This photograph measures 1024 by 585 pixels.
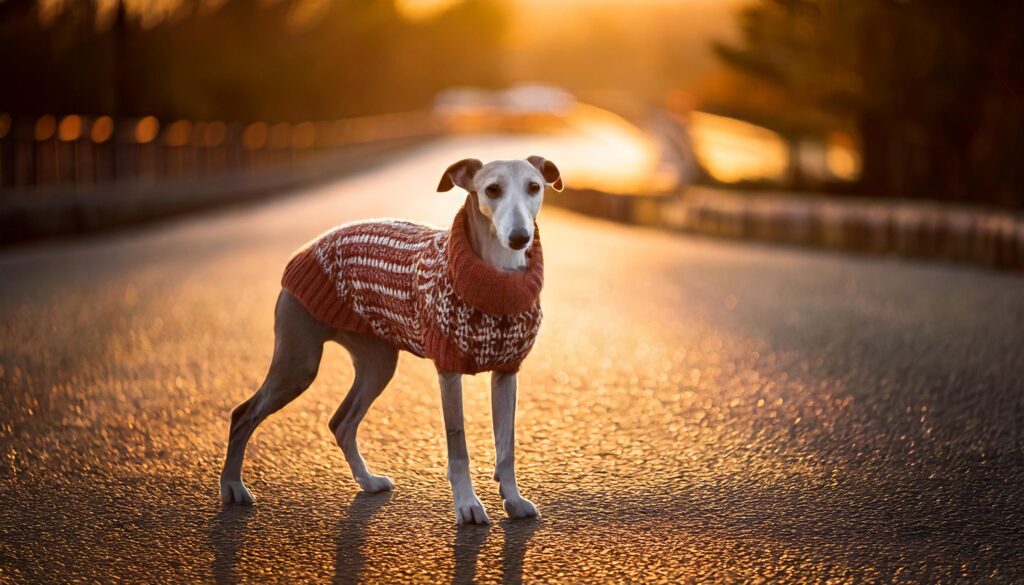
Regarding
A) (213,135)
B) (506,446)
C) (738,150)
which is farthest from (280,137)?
(506,446)

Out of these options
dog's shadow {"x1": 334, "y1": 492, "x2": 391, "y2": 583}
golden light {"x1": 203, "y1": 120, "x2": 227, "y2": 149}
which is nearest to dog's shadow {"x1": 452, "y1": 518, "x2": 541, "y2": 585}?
dog's shadow {"x1": 334, "y1": 492, "x2": 391, "y2": 583}

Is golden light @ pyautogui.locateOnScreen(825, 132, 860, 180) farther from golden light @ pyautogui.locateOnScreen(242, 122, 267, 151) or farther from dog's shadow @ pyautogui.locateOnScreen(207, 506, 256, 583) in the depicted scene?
dog's shadow @ pyautogui.locateOnScreen(207, 506, 256, 583)

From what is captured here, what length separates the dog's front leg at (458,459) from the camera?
17.9 ft

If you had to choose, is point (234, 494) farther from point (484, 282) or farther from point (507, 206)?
point (507, 206)

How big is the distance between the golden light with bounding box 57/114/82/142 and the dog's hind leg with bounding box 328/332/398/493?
18857mm

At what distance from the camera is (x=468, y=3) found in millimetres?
150500

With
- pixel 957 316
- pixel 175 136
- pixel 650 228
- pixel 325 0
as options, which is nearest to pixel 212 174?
pixel 175 136

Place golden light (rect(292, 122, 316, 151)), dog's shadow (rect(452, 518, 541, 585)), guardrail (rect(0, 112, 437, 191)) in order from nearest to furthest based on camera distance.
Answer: dog's shadow (rect(452, 518, 541, 585)) → guardrail (rect(0, 112, 437, 191)) → golden light (rect(292, 122, 316, 151))

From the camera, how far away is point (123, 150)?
26.8 m

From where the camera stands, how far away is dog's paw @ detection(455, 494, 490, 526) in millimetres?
5457

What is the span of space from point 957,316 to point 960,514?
618 cm

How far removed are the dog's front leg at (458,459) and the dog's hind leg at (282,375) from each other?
643mm

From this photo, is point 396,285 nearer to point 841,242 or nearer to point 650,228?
point 841,242

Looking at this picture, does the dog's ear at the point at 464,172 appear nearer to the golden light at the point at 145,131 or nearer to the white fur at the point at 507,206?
the white fur at the point at 507,206
